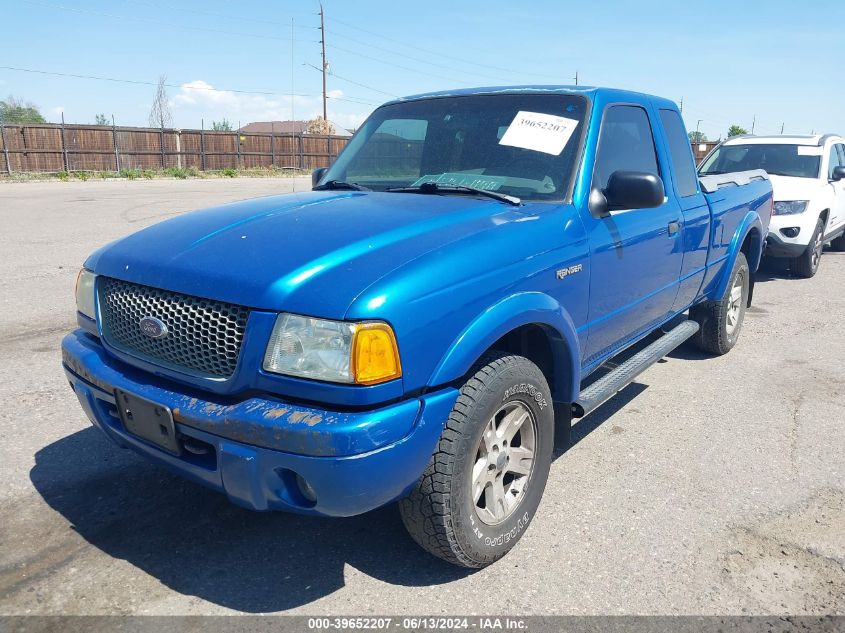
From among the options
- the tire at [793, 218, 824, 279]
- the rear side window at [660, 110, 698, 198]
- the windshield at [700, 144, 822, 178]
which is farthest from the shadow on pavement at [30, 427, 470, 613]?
the windshield at [700, 144, 822, 178]

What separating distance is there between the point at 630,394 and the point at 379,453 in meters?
A: 3.22

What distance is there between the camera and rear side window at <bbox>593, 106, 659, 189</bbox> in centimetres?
361

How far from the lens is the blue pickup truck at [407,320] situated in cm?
224

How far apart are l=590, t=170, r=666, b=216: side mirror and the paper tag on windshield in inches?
12.2

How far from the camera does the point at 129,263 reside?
2742 millimetres

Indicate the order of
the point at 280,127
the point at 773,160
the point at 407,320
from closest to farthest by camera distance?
1. the point at 407,320
2. the point at 773,160
3. the point at 280,127

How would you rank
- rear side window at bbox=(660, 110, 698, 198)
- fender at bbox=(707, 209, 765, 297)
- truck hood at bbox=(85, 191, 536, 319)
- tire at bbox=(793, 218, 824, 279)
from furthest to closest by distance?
tire at bbox=(793, 218, 824, 279) → fender at bbox=(707, 209, 765, 297) → rear side window at bbox=(660, 110, 698, 198) → truck hood at bbox=(85, 191, 536, 319)

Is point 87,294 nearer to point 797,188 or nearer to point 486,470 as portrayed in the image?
point 486,470

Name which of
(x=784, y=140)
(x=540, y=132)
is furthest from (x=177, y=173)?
(x=540, y=132)

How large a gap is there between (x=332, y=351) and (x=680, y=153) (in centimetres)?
338

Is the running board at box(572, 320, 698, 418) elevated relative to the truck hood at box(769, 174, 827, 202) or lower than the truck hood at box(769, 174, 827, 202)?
lower

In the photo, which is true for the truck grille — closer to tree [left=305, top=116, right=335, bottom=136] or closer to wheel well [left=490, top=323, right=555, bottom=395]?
wheel well [left=490, top=323, right=555, bottom=395]

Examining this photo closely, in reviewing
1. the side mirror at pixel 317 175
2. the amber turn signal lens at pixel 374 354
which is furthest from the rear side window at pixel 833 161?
the amber turn signal lens at pixel 374 354

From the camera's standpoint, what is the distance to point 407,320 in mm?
2277
